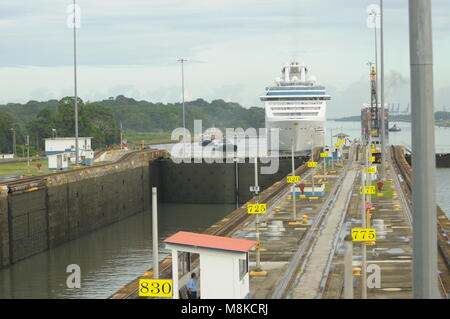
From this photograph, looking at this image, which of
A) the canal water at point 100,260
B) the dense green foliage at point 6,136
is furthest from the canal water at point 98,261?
the dense green foliage at point 6,136

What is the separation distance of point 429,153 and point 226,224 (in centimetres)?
3221

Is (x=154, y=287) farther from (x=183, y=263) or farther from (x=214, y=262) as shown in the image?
(x=183, y=263)

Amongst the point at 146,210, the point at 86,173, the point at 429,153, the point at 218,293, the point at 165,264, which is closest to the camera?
the point at 429,153

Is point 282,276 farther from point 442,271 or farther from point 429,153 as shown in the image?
point 429,153

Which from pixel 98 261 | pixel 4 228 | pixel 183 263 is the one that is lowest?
pixel 98 261

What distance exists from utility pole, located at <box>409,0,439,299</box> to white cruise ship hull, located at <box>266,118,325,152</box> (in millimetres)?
113168

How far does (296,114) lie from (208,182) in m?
47.4

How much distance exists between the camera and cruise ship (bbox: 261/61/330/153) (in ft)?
399

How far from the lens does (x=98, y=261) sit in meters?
45.7

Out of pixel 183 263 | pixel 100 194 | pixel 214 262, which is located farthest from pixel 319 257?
pixel 100 194

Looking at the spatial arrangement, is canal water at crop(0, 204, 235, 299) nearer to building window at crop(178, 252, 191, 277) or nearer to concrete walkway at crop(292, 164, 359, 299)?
concrete walkway at crop(292, 164, 359, 299)

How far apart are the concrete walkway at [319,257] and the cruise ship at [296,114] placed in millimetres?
72131
